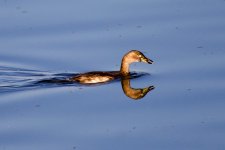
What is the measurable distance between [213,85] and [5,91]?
4.40 meters

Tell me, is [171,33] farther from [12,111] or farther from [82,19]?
[12,111]

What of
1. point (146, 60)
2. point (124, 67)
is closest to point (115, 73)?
point (124, 67)

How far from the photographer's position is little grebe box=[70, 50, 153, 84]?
18016 mm

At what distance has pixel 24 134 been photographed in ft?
49.1

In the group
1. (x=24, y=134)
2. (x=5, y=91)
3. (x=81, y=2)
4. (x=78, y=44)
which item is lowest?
(x=24, y=134)

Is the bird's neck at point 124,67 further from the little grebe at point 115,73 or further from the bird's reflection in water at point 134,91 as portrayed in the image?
the bird's reflection in water at point 134,91

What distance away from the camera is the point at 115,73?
1880cm

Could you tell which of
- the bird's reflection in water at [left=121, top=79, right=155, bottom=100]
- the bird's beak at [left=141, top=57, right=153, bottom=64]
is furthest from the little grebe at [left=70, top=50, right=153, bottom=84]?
the bird's reflection in water at [left=121, top=79, right=155, bottom=100]

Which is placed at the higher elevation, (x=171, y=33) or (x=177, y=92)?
(x=171, y=33)

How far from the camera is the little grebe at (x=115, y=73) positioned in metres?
18.0

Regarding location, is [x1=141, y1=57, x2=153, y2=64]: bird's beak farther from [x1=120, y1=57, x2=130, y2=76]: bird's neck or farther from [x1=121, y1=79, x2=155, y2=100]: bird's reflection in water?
[x1=121, y1=79, x2=155, y2=100]: bird's reflection in water

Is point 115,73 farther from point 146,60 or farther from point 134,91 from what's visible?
point 134,91

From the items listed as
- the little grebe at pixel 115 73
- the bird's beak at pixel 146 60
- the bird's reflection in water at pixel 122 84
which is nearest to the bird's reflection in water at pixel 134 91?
the bird's reflection in water at pixel 122 84

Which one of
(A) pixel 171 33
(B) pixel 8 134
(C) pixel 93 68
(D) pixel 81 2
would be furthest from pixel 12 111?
(D) pixel 81 2
